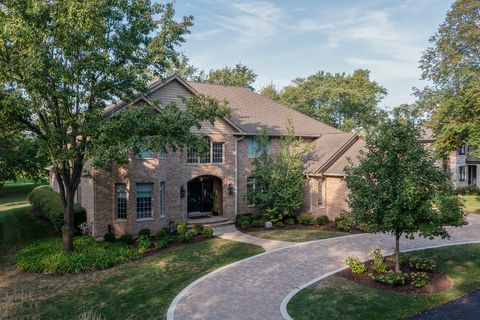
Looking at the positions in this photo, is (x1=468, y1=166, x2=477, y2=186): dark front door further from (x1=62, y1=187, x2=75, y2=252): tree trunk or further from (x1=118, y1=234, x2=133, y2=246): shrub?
(x1=62, y1=187, x2=75, y2=252): tree trunk

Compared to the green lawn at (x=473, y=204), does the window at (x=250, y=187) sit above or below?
above

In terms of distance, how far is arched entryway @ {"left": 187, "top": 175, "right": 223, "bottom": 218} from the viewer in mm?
26234

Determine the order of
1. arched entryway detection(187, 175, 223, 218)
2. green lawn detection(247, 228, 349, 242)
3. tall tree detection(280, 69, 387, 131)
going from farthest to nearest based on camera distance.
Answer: tall tree detection(280, 69, 387, 131) → arched entryway detection(187, 175, 223, 218) → green lawn detection(247, 228, 349, 242)

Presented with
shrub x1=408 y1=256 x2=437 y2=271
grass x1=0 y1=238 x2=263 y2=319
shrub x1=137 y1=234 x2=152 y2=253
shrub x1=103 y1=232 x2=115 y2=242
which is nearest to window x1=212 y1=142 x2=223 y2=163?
shrub x1=137 y1=234 x2=152 y2=253

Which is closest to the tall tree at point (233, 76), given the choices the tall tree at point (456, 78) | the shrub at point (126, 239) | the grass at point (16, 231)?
the tall tree at point (456, 78)

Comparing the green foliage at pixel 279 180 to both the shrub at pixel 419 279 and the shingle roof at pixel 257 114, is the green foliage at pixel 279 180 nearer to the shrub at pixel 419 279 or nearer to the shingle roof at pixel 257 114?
the shingle roof at pixel 257 114

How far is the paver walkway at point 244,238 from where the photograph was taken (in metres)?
18.8

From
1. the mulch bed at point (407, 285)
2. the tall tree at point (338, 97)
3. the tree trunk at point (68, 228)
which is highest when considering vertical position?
the tall tree at point (338, 97)

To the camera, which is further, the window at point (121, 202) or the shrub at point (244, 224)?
the shrub at point (244, 224)

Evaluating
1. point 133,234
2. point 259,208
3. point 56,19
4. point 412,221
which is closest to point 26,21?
point 56,19

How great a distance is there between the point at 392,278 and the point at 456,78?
22204 millimetres

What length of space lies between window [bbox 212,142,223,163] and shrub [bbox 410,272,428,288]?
49.4 feet

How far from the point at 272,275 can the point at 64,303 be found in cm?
751

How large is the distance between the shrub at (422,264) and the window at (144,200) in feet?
47.0
